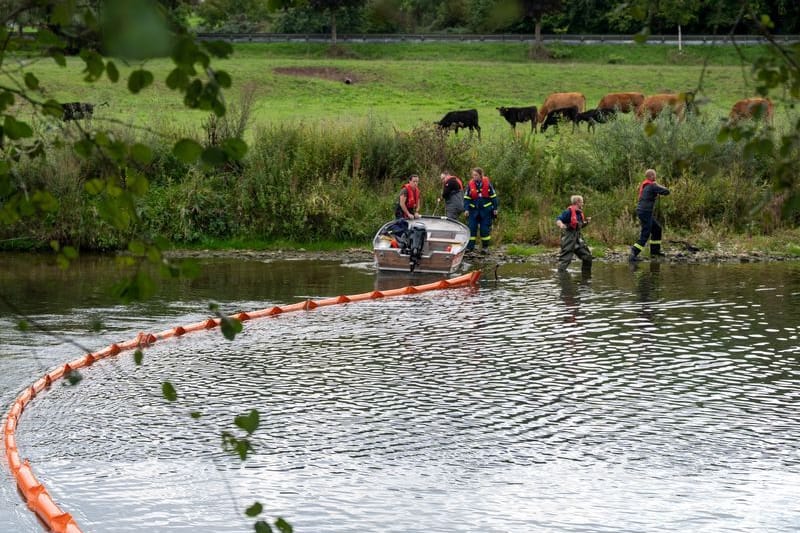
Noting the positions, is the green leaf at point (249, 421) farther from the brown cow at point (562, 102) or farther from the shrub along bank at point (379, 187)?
the brown cow at point (562, 102)

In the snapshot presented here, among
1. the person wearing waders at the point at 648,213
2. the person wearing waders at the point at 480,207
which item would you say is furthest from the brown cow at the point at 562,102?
the person wearing waders at the point at 648,213

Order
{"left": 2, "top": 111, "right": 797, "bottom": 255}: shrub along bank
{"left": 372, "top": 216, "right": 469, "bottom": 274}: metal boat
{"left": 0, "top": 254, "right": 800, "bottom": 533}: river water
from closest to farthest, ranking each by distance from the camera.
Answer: {"left": 0, "top": 254, "right": 800, "bottom": 533}: river water < {"left": 372, "top": 216, "right": 469, "bottom": 274}: metal boat < {"left": 2, "top": 111, "right": 797, "bottom": 255}: shrub along bank

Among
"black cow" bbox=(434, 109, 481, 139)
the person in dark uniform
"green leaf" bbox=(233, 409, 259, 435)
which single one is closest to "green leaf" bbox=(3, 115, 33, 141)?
"green leaf" bbox=(233, 409, 259, 435)

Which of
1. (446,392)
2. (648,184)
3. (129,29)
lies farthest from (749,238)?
(129,29)

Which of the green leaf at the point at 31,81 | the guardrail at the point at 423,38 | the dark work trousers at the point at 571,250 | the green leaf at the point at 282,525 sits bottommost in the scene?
the dark work trousers at the point at 571,250

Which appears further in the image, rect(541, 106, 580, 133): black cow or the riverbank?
rect(541, 106, 580, 133): black cow

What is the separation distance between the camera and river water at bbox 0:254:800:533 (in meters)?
10.3

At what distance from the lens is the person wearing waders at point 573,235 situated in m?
25.3

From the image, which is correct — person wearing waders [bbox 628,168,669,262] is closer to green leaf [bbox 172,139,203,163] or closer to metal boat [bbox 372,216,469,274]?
metal boat [bbox 372,216,469,274]

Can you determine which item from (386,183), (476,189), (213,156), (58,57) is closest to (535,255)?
(476,189)

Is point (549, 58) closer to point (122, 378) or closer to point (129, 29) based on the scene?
point (122, 378)

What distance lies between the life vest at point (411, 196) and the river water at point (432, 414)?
457 cm

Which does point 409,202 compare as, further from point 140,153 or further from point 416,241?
point 140,153

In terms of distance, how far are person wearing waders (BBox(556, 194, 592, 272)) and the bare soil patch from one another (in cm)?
3197
